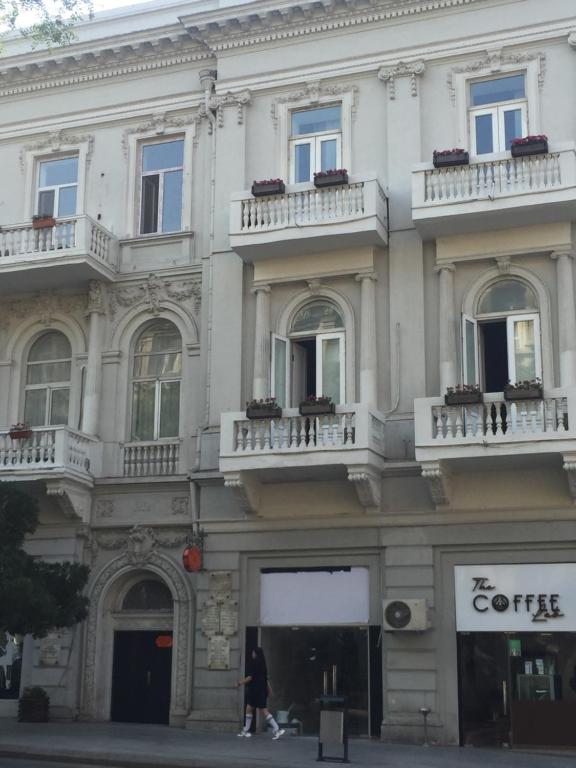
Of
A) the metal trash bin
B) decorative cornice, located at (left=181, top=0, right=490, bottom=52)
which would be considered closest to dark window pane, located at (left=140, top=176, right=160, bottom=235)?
decorative cornice, located at (left=181, top=0, right=490, bottom=52)

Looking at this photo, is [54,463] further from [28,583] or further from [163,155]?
[163,155]

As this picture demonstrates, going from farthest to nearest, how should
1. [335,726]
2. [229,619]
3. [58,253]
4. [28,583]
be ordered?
[58,253]
[229,619]
[28,583]
[335,726]

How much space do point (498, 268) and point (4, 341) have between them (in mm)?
11639

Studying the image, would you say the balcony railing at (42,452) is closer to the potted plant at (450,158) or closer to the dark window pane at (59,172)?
the dark window pane at (59,172)

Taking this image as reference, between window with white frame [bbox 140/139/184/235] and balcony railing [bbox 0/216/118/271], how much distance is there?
1243mm

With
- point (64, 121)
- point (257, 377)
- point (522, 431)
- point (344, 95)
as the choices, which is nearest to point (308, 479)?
point (257, 377)

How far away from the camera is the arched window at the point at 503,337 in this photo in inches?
804

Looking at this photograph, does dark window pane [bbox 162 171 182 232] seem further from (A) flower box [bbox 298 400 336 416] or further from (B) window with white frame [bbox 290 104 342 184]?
(A) flower box [bbox 298 400 336 416]

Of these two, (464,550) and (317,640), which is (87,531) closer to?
(317,640)

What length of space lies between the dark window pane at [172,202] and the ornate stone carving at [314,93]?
2.83 metres

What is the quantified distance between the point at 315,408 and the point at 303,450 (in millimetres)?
860

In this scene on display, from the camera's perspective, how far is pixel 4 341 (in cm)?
2477

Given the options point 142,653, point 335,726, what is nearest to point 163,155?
point 142,653

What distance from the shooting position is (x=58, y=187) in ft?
84.0
